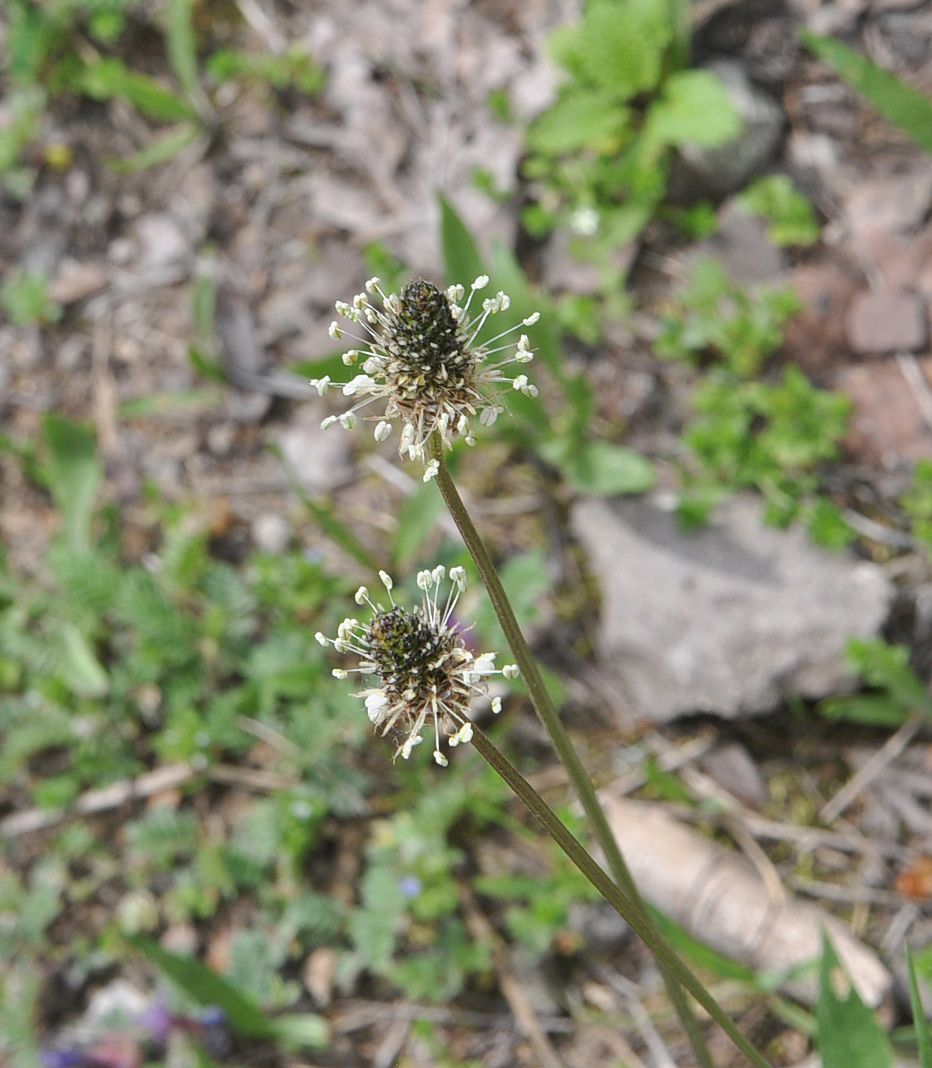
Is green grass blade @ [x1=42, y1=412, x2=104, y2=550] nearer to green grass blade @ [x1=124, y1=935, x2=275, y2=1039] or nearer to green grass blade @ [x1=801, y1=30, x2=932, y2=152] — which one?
green grass blade @ [x1=124, y1=935, x2=275, y2=1039]

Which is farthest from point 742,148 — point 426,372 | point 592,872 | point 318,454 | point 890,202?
point 592,872

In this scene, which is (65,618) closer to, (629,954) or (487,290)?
(487,290)

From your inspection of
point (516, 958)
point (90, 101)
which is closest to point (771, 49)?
point (90, 101)

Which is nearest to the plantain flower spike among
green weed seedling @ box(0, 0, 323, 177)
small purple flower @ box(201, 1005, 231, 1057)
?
small purple flower @ box(201, 1005, 231, 1057)

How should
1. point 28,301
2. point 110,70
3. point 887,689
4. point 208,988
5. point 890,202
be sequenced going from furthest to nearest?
point 28,301, point 110,70, point 890,202, point 887,689, point 208,988

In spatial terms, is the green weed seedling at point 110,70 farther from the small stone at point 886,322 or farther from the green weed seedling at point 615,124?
the small stone at point 886,322

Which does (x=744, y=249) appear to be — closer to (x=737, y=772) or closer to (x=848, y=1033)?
(x=737, y=772)

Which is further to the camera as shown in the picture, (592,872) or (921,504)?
(921,504)

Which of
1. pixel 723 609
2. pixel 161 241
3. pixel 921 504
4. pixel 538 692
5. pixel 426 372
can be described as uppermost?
pixel 161 241
